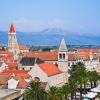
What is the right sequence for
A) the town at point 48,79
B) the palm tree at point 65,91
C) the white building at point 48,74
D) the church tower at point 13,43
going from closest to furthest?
the town at point 48,79
the palm tree at point 65,91
the white building at point 48,74
the church tower at point 13,43

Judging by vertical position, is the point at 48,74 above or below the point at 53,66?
below

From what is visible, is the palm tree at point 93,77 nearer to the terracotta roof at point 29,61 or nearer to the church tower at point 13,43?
the terracotta roof at point 29,61

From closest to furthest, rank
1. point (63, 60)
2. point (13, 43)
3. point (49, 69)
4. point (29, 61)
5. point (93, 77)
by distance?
point (93, 77)
point (49, 69)
point (63, 60)
point (29, 61)
point (13, 43)

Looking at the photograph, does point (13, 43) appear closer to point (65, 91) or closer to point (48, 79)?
point (48, 79)

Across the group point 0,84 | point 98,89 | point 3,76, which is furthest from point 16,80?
point 98,89

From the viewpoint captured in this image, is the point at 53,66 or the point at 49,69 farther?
the point at 53,66

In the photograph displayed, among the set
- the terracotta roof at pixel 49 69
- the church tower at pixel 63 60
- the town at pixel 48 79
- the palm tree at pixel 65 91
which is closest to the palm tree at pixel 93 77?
the town at pixel 48 79

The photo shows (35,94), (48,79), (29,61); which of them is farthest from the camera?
(29,61)

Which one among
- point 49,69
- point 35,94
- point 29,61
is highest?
point 29,61

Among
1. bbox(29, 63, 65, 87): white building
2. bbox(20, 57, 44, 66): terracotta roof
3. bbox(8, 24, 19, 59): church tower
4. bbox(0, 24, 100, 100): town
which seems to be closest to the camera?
bbox(0, 24, 100, 100): town

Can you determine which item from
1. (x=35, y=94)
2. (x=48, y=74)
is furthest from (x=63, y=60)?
(x=35, y=94)

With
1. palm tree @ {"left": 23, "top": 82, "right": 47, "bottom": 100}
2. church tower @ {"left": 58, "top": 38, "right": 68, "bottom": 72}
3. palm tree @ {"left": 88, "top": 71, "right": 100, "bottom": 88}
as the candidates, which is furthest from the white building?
palm tree @ {"left": 23, "top": 82, "right": 47, "bottom": 100}

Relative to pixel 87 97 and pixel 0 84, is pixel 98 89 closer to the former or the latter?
pixel 87 97

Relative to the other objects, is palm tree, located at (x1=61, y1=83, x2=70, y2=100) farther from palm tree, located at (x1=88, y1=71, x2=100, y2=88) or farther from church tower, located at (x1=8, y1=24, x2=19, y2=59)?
church tower, located at (x1=8, y1=24, x2=19, y2=59)
